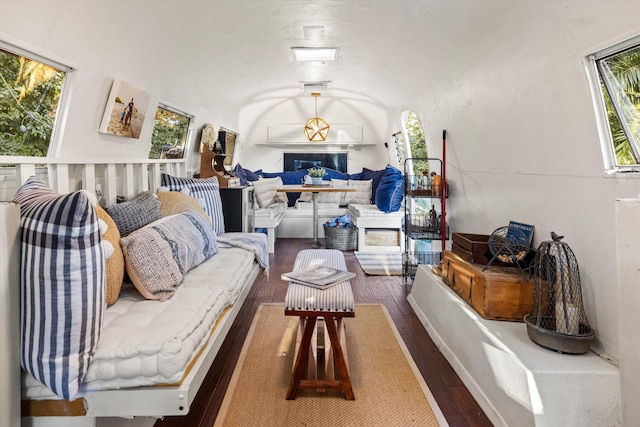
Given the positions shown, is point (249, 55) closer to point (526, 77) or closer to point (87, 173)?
point (87, 173)

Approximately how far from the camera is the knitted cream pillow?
184cm

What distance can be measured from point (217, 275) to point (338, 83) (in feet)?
14.5

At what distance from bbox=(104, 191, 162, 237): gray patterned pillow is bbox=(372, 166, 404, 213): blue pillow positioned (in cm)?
362

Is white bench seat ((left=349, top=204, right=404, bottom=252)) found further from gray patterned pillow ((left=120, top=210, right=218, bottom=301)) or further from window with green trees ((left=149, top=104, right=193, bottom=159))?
gray patterned pillow ((left=120, top=210, right=218, bottom=301))

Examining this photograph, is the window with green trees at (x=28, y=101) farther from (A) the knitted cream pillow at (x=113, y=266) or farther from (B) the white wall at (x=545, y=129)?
(B) the white wall at (x=545, y=129)

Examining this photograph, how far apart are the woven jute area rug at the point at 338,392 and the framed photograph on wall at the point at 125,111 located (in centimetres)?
171

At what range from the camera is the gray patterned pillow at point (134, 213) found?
237 cm

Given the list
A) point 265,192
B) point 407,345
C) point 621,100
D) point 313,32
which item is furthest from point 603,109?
point 265,192

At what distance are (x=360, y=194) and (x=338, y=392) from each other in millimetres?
4927

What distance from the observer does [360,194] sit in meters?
6.95

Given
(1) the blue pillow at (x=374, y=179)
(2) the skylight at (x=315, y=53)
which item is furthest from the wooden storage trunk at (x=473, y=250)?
(1) the blue pillow at (x=374, y=179)

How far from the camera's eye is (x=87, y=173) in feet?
8.64

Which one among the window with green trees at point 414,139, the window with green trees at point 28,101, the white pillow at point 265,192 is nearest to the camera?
the window with green trees at point 28,101

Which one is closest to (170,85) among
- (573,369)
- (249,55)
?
(249,55)
